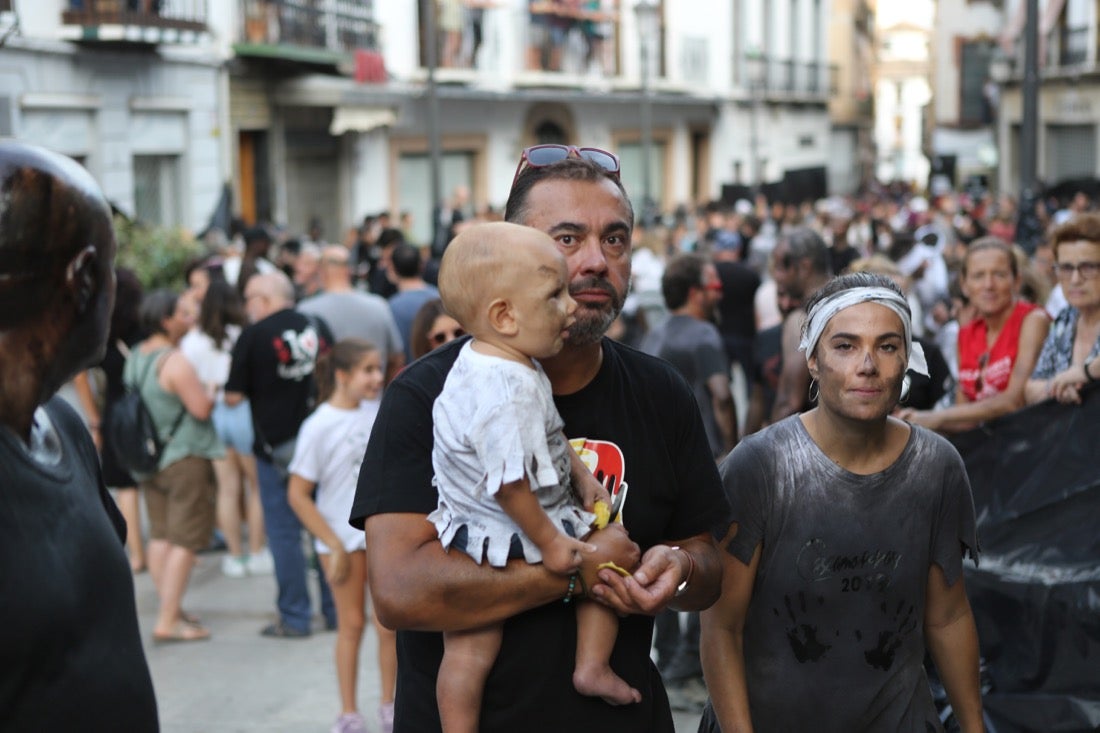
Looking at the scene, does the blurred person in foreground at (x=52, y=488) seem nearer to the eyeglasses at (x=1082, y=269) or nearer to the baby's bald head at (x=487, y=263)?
the baby's bald head at (x=487, y=263)

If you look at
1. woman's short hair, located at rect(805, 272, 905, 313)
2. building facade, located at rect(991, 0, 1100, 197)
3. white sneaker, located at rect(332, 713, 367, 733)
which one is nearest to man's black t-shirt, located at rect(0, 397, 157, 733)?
woman's short hair, located at rect(805, 272, 905, 313)

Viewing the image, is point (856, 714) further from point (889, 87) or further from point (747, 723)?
point (889, 87)

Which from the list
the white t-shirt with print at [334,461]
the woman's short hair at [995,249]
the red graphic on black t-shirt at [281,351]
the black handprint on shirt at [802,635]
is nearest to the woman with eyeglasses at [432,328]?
the white t-shirt with print at [334,461]

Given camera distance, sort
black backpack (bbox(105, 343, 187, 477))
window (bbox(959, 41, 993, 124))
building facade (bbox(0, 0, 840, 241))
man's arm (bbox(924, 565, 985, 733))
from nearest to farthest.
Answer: man's arm (bbox(924, 565, 985, 733)) < black backpack (bbox(105, 343, 187, 477)) < building facade (bbox(0, 0, 840, 241)) < window (bbox(959, 41, 993, 124))

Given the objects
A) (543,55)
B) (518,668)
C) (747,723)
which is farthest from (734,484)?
(543,55)

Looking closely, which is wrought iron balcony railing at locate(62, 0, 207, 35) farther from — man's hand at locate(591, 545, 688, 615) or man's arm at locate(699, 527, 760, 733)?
man's hand at locate(591, 545, 688, 615)

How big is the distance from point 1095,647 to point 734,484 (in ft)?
5.64

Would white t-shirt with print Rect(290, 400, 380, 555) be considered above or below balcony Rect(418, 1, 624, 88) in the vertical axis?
below

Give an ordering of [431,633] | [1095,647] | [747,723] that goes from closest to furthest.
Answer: [431,633], [747,723], [1095,647]

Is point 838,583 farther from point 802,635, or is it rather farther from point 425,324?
point 425,324

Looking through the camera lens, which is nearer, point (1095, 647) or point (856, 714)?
point (856, 714)

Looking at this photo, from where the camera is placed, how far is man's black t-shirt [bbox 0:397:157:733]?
1757 mm

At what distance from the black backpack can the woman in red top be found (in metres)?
4.09

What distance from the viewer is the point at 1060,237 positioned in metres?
5.47
